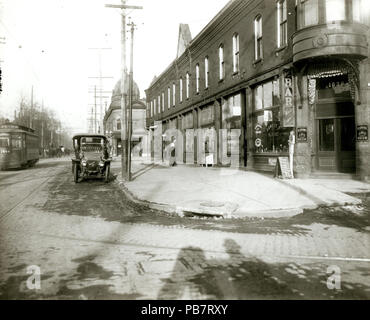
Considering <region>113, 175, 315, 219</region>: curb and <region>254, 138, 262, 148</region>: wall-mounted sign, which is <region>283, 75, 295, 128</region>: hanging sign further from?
<region>113, 175, 315, 219</region>: curb

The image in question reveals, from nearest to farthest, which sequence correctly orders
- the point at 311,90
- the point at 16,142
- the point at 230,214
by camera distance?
the point at 230,214 < the point at 311,90 < the point at 16,142

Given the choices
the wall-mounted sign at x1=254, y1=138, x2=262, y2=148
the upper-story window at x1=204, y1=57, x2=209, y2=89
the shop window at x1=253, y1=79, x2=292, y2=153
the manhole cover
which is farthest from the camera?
the upper-story window at x1=204, y1=57, x2=209, y2=89

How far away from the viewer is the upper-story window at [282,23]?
15.2 meters

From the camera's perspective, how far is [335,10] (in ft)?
42.7

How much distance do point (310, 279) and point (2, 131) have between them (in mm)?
25856

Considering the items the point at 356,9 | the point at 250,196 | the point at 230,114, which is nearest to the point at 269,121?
the point at 230,114

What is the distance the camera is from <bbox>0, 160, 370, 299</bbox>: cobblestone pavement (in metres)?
3.88

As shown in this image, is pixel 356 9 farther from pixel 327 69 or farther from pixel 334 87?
pixel 334 87

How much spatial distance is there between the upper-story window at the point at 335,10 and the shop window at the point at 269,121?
11.2 feet

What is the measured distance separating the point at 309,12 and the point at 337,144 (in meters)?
5.19

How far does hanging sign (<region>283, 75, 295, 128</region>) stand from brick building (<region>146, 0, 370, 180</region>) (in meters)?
0.04

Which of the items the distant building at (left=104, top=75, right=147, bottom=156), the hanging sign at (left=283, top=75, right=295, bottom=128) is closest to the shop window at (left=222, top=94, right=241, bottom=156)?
the hanging sign at (left=283, top=75, right=295, bottom=128)

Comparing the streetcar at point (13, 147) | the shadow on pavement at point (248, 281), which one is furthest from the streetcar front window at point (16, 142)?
the shadow on pavement at point (248, 281)

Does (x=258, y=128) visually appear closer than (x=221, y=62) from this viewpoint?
Yes
